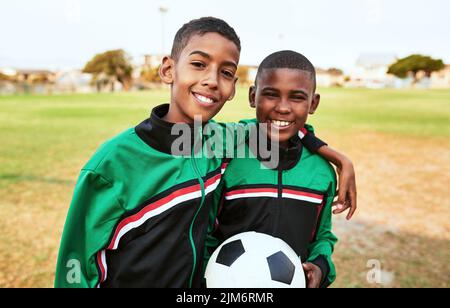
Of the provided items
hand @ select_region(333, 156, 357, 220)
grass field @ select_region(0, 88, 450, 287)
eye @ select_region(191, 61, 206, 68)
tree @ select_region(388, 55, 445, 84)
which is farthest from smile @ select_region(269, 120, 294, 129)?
tree @ select_region(388, 55, 445, 84)

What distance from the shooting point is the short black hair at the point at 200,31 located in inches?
63.9

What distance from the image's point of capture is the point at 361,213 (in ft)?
15.0

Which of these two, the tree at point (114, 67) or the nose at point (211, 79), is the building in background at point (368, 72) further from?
the nose at point (211, 79)

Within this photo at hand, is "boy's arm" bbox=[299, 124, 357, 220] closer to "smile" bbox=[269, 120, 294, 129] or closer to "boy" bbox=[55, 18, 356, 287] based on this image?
"smile" bbox=[269, 120, 294, 129]

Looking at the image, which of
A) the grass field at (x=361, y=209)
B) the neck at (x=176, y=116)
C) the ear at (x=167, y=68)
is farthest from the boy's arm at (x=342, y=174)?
the grass field at (x=361, y=209)

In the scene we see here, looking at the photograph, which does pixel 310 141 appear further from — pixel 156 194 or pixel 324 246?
pixel 156 194

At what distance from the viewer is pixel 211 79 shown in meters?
1.58

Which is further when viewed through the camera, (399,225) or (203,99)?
(399,225)

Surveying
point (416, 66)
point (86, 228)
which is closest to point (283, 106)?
point (86, 228)

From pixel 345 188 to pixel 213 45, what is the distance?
0.94 metres

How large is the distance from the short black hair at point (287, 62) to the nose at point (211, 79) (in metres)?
0.36

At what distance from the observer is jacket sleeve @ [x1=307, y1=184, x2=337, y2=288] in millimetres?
1865
